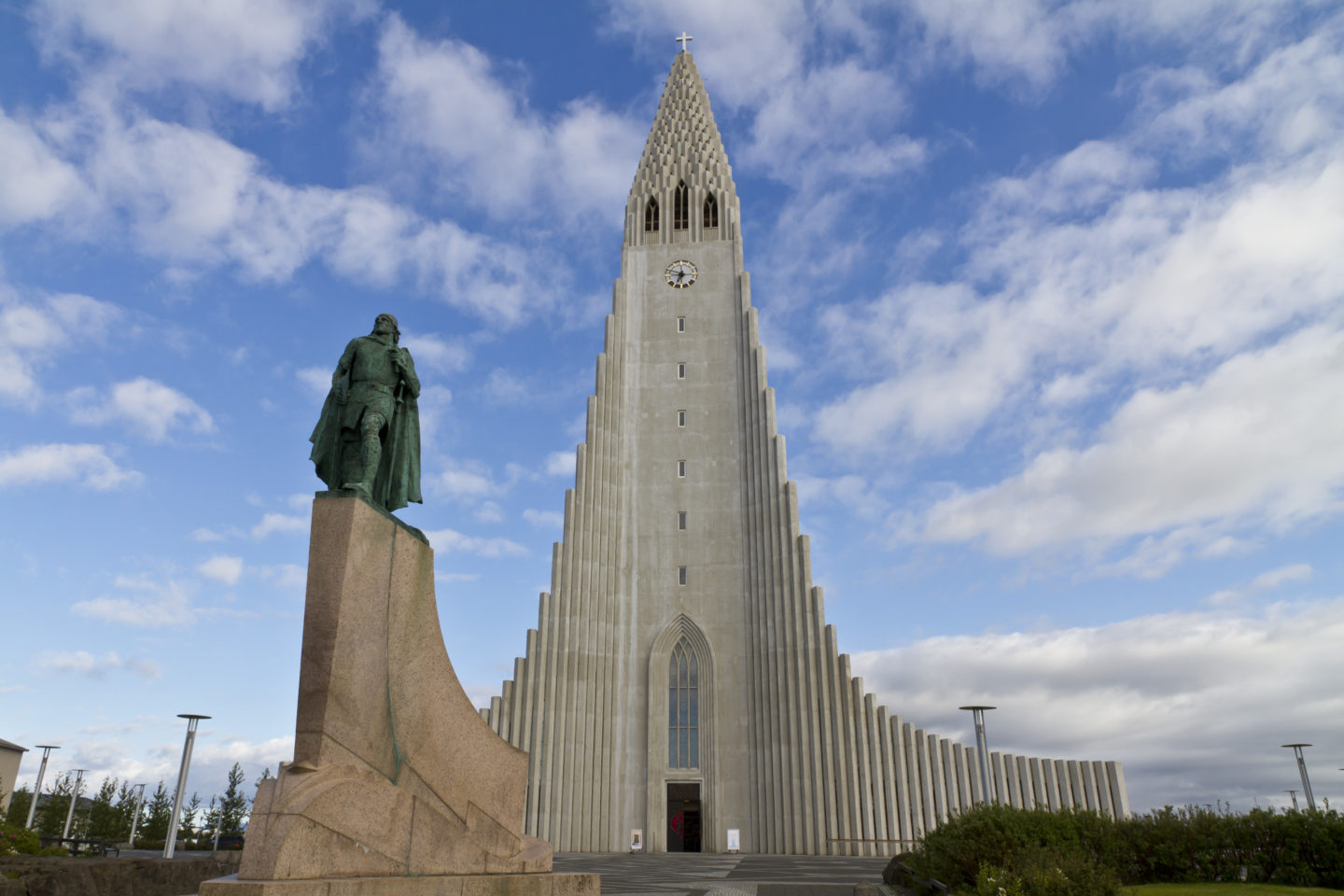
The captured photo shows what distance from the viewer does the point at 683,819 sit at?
90.7 feet

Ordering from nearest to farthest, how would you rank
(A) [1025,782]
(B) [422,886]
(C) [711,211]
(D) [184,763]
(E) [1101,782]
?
(B) [422,886]
(D) [184,763]
(A) [1025,782]
(E) [1101,782]
(C) [711,211]

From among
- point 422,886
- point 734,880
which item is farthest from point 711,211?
point 422,886

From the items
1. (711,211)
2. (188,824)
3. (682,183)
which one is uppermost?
(682,183)

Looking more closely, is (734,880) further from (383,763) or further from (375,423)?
(375,423)

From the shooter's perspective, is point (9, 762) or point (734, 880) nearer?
point (734, 880)

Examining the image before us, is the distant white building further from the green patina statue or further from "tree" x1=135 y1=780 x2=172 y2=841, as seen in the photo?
the green patina statue

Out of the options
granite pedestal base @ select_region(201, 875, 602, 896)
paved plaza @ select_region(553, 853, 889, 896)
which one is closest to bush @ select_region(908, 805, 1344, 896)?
paved plaza @ select_region(553, 853, 889, 896)

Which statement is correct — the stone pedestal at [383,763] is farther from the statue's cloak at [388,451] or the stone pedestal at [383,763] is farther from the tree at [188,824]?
the tree at [188,824]

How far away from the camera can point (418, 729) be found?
295 inches

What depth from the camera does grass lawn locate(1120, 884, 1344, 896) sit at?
7379 millimetres

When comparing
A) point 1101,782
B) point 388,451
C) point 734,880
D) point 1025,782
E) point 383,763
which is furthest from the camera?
point 1101,782

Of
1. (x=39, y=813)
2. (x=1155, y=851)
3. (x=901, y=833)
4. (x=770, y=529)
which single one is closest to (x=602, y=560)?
(x=770, y=529)

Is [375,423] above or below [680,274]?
below

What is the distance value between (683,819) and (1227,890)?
22.1 meters
